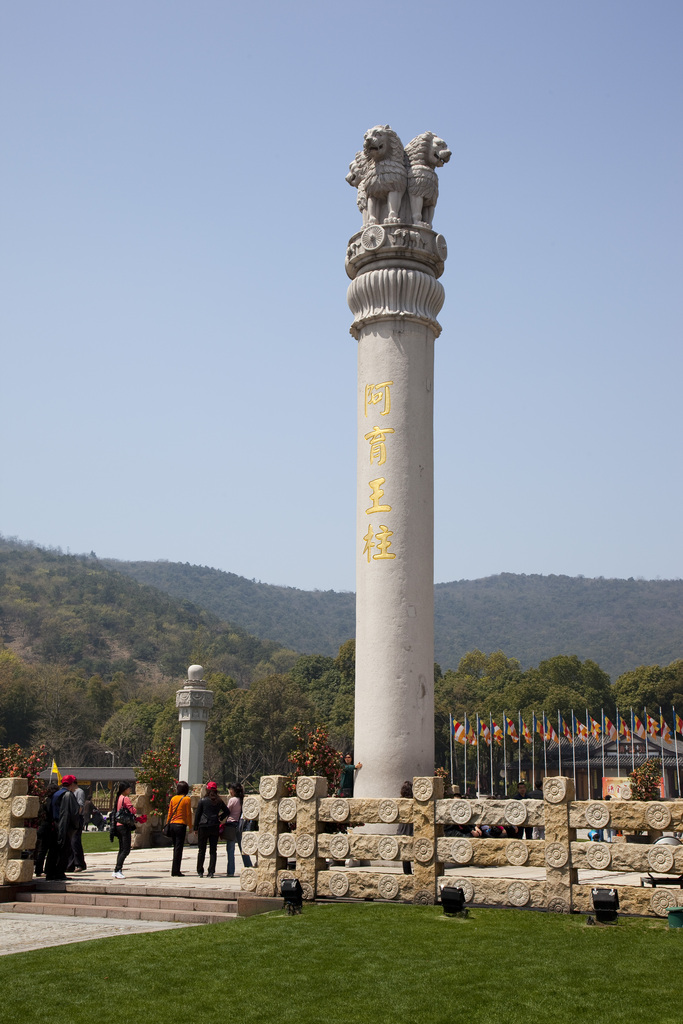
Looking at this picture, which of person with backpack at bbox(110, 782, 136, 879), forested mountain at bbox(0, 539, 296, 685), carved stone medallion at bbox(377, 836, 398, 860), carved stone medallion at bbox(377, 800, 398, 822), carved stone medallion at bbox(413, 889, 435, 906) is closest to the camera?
carved stone medallion at bbox(413, 889, 435, 906)

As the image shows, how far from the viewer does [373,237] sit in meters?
18.7

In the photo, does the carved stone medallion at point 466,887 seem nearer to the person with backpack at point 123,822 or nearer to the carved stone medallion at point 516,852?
the carved stone medallion at point 516,852

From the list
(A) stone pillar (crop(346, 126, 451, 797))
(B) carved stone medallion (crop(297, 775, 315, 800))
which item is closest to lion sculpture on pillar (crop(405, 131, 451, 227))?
(A) stone pillar (crop(346, 126, 451, 797))

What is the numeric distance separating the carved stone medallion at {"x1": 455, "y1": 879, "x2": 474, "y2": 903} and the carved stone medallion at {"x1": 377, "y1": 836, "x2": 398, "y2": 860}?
85cm

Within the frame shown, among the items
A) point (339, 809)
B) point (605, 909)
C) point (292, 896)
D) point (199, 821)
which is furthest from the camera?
point (199, 821)

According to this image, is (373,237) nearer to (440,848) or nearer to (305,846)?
(305,846)

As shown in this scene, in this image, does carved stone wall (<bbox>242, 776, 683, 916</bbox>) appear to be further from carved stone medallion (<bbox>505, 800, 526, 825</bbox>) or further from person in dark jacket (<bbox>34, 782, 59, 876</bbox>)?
person in dark jacket (<bbox>34, 782, 59, 876</bbox>)

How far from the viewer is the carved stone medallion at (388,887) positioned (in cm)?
1203

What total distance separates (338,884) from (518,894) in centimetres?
233

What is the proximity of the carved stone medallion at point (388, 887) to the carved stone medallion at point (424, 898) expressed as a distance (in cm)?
31

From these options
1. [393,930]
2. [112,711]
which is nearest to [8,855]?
[393,930]

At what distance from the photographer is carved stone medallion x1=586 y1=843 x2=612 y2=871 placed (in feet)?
36.0

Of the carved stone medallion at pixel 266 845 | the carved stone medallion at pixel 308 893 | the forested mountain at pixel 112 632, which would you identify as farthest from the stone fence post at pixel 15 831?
the forested mountain at pixel 112 632

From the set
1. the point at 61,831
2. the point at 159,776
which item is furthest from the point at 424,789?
the point at 159,776
